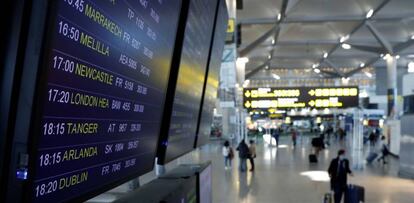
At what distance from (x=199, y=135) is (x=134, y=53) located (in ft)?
10.8

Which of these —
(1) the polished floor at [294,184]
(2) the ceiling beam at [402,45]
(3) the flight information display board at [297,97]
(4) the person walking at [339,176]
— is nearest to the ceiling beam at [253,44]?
(2) the ceiling beam at [402,45]

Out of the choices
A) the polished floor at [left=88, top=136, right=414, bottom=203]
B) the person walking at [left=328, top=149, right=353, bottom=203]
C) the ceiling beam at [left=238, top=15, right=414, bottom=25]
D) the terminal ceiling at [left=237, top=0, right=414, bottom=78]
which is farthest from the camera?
the ceiling beam at [left=238, top=15, right=414, bottom=25]

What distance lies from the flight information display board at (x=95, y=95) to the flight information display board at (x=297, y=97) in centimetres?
2496

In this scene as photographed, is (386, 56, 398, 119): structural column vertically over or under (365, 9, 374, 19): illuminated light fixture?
under

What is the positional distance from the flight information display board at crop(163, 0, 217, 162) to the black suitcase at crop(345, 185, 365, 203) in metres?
6.19

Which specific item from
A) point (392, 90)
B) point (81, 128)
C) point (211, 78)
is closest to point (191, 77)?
point (211, 78)

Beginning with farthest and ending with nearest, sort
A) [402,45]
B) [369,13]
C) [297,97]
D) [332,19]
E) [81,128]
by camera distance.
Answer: [402,45] < [332,19] < [369,13] < [297,97] < [81,128]

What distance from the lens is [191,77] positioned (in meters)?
4.40

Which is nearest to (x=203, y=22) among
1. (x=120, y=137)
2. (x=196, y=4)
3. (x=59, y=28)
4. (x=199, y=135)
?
(x=196, y=4)

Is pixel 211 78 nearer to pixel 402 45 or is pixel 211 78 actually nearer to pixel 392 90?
pixel 392 90

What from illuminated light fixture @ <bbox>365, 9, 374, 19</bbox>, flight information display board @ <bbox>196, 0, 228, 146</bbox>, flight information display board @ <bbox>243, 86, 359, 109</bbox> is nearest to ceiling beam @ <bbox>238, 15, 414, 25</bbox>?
illuminated light fixture @ <bbox>365, 9, 374, 19</bbox>

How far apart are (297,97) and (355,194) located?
17709 millimetres

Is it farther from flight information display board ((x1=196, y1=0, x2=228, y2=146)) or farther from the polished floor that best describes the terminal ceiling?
flight information display board ((x1=196, y1=0, x2=228, y2=146))

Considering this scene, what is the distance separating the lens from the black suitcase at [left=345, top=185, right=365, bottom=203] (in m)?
10.3
